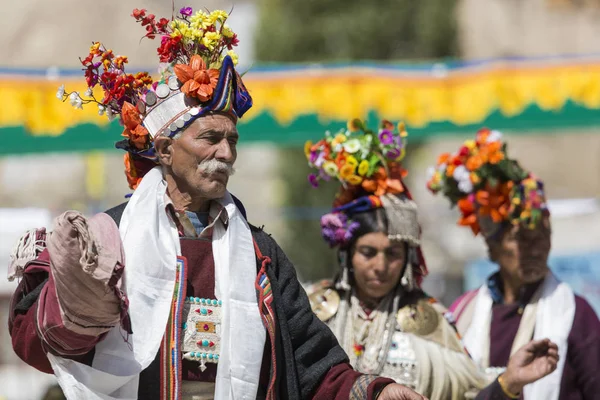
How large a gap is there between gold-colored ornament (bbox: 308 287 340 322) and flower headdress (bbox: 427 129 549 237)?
1196mm

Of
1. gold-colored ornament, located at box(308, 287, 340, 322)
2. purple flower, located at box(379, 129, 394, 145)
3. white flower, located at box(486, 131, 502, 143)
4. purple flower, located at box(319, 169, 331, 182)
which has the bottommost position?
gold-colored ornament, located at box(308, 287, 340, 322)

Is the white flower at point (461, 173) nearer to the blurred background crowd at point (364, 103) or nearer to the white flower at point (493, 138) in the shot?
the white flower at point (493, 138)

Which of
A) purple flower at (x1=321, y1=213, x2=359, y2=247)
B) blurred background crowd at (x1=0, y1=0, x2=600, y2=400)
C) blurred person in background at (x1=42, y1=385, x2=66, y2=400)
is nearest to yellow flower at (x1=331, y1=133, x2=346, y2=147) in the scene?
purple flower at (x1=321, y1=213, x2=359, y2=247)

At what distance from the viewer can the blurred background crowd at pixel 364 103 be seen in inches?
433

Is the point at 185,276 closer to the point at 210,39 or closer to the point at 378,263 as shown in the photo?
the point at 210,39

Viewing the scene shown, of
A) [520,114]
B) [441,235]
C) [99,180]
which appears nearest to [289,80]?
[520,114]

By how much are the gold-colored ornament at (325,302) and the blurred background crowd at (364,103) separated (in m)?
4.55

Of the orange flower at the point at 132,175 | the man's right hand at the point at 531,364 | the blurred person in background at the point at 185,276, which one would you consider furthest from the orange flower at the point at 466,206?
the orange flower at the point at 132,175

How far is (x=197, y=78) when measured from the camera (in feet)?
14.2

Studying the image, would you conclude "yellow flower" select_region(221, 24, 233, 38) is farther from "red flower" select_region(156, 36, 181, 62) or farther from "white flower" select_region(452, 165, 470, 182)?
"white flower" select_region(452, 165, 470, 182)

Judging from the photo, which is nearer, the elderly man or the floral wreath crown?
the elderly man

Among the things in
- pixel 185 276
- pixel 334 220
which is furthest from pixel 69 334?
pixel 334 220

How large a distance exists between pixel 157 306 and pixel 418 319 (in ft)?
7.40

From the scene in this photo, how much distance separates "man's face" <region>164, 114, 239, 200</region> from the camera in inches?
169
